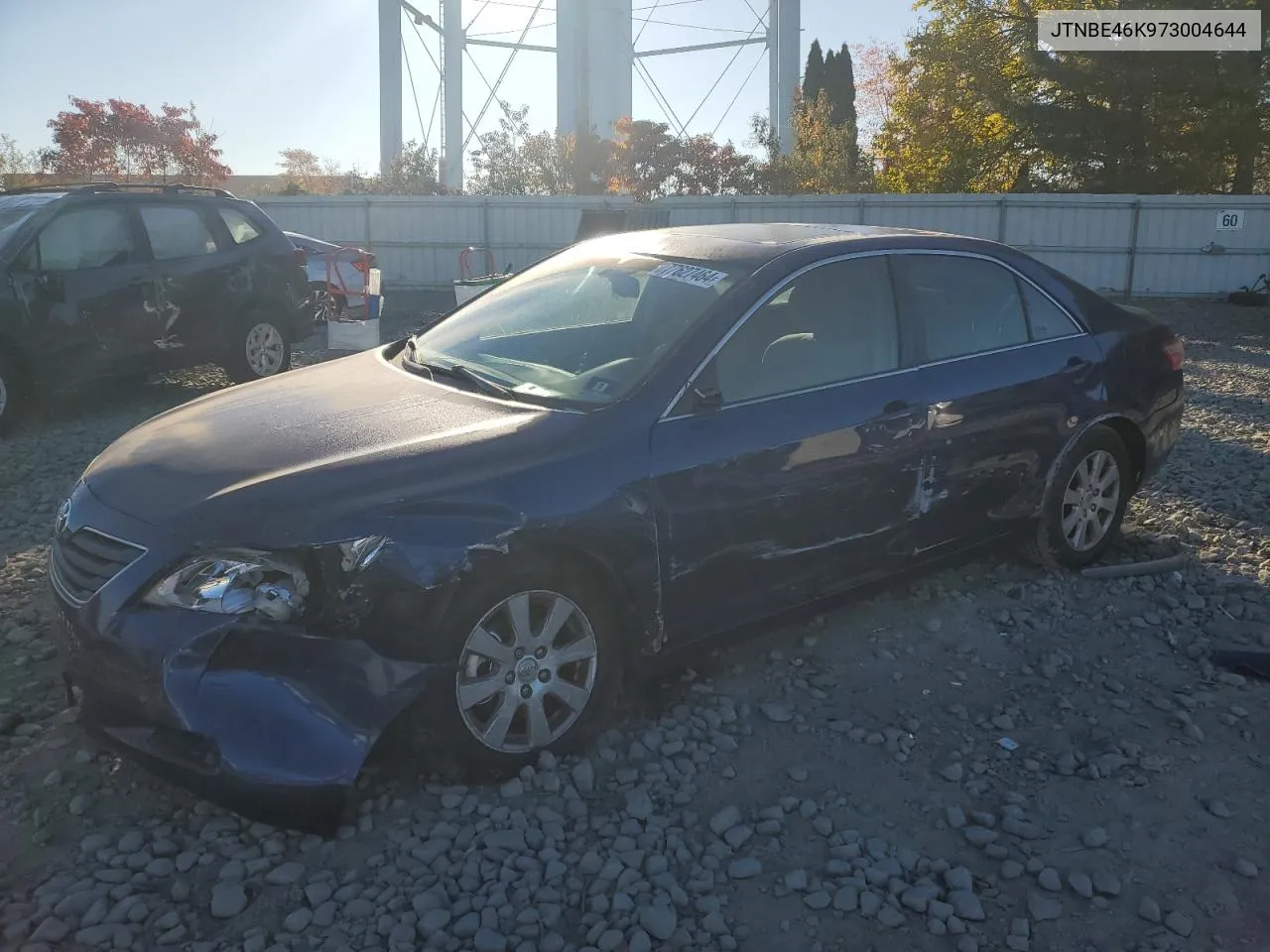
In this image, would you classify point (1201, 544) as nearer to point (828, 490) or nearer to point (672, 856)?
point (828, 490)

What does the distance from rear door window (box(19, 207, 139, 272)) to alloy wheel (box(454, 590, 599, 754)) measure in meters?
6.54

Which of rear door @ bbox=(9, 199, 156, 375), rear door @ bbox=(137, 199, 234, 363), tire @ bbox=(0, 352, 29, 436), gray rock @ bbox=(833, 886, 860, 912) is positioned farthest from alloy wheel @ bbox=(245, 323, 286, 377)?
gray rock @ bbox=(833, 886, 860, 912)

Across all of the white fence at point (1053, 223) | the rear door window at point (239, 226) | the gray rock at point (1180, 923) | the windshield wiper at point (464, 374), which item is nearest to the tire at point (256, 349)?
the rear door window at point (239, 226)

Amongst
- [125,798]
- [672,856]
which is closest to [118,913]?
[125,798]

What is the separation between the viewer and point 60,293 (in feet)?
27.2

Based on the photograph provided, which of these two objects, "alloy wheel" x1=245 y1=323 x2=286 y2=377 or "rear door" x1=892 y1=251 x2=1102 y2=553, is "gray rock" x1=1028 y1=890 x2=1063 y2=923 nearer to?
"rear door" x1=892 y1=251 x2=1102 y2=553

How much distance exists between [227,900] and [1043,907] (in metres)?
2.10

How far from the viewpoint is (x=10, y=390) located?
8.15 meters

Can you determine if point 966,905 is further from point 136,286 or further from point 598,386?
point 136,286

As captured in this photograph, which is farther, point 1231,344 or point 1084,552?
point 1231,344

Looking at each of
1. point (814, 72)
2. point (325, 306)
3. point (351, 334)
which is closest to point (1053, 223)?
point (325, 306)

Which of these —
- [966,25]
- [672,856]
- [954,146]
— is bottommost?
[672,856]

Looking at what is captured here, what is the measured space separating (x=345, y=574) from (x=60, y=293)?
21.0 feet

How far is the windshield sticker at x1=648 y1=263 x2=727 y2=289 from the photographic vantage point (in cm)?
413
